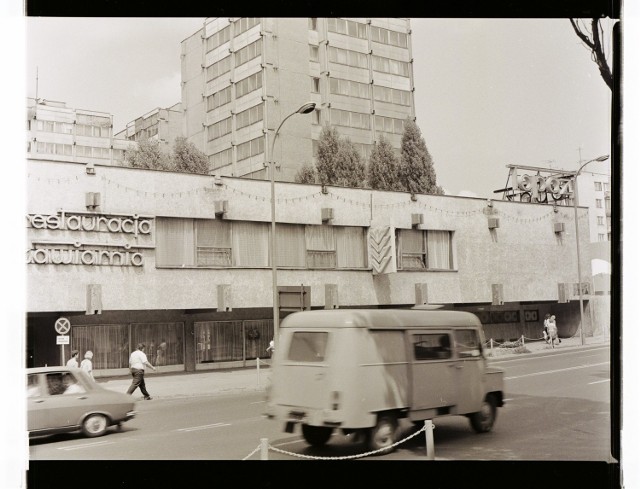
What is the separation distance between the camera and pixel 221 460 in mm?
11617

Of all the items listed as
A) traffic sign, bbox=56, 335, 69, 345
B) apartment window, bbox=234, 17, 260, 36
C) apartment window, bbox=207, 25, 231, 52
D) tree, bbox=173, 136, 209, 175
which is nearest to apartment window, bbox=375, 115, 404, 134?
apartment window, bbox=234, 17, 260, 36

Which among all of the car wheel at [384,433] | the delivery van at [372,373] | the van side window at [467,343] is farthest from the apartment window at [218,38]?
the car wheel at [384,433]

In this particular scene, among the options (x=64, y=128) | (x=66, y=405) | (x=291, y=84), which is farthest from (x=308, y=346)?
(x=64, y=128)

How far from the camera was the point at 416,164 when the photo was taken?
17078mm

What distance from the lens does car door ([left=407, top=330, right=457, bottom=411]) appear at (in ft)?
36.4

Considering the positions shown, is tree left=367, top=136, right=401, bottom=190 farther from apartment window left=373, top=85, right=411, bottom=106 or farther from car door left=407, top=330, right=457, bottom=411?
car door left=407, top=330, right=457, bottom=411

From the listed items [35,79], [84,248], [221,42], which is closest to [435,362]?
[84,248]

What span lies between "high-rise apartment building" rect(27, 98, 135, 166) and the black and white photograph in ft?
1.19

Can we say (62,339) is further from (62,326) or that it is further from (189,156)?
(189,156)

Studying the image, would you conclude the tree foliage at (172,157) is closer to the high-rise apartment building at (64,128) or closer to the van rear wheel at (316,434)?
the high-rise apartment building at (64,128)

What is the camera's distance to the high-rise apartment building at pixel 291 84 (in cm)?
1605

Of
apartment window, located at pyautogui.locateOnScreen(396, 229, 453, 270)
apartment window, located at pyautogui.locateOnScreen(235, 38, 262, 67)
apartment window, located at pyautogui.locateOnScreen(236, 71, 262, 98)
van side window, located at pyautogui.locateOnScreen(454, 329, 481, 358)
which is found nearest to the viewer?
van side window, located at pyautogui.locateOnScreen(454, 329, 481, 358)
